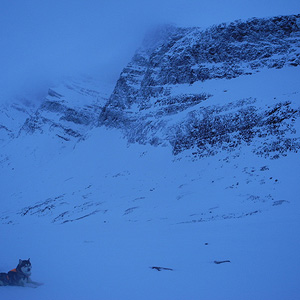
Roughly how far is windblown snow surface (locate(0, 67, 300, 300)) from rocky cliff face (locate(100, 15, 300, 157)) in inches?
45.6

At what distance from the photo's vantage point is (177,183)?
19672 mm

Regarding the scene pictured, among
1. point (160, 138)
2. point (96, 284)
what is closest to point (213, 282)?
point (96, 284)

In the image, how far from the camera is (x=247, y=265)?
4.99 metres

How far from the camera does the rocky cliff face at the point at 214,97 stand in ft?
67.5

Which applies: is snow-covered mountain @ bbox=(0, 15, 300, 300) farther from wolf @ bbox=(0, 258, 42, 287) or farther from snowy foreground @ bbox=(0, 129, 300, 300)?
wolf @ bbox=(0, 258, 42, 287)


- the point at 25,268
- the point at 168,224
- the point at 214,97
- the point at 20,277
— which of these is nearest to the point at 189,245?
the point at 168,224

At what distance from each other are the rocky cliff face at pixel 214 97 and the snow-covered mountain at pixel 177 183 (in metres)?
0.18

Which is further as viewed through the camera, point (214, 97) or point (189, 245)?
point (214, 97)

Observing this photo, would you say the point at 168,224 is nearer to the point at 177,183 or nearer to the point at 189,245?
the point at 189,245

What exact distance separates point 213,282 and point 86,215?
15210mm

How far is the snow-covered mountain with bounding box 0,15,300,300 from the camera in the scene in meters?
5.39

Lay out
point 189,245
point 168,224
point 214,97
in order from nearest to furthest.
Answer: point 189,245
point 168,224
point 214,97

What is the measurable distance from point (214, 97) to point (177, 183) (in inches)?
551

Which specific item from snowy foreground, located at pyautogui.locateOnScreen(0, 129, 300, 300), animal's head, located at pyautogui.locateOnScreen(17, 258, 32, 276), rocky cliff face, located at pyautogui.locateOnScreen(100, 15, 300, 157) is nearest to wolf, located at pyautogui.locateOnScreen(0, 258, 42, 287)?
animal's head, located at pyautogui.locateOnScreen(17, 258, 32, 276)
